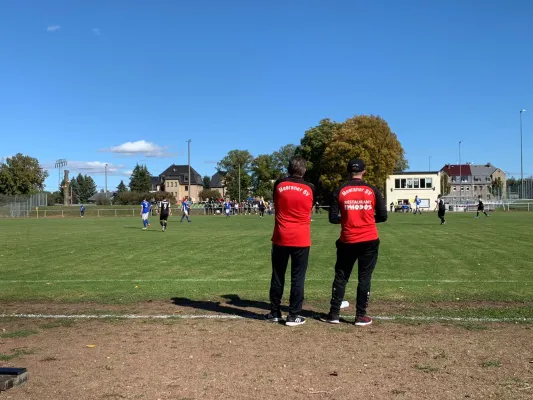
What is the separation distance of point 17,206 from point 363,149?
45.4 m

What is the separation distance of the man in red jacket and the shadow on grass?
46 centimetres

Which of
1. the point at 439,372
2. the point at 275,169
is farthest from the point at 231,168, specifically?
the point at 439,372

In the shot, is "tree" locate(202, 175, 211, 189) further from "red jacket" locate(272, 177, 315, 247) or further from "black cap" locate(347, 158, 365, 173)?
"black cap" locate(347, 158, 365, 173)

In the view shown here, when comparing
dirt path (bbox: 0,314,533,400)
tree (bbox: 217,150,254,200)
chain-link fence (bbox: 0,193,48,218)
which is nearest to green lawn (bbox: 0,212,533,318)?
dirt path (bbox: 0,314,533,400)

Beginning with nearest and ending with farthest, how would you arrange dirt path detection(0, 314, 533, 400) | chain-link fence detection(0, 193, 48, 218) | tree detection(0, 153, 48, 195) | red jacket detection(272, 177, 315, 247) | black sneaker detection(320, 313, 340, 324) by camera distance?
dirt path detection(0, 314, 533, 400), black sneaker detection(320, 313, 340, 324), red jacket detection(272, 177, 315, 247), chain-link fence detection(0, 193, 48, 218), tree detection(0, 153, 48, 195)

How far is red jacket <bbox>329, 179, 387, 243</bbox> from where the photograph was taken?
6320 mm

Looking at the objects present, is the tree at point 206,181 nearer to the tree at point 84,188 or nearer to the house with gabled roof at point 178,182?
the house with gabled roof at point 178,182

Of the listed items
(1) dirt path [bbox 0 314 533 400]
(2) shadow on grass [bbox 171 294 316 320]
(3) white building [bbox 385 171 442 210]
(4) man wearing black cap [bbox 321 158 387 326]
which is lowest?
(2) shadow on grass [bbox 171 294 316 320]

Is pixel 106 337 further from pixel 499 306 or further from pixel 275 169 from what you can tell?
pixel 275 169

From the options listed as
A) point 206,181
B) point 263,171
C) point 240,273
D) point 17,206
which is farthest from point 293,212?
point 206,181

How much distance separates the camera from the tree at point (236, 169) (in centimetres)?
12300

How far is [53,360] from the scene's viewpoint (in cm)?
493

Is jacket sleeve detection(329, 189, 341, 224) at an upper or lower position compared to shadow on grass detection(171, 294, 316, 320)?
upper

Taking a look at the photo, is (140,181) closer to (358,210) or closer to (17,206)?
(17,206)
